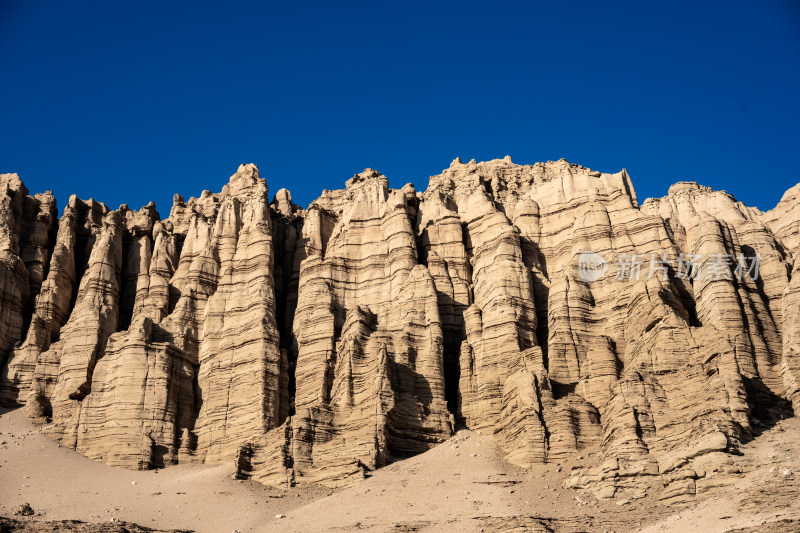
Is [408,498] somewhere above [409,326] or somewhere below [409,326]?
below

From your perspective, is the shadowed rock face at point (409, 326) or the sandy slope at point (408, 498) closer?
the sandy slope at point (408, 498)

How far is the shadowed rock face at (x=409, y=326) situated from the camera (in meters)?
52.4

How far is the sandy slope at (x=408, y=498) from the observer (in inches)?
1620

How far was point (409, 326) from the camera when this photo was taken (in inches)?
2429

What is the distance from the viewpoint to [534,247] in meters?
70.6

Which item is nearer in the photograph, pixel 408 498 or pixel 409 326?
pixel 408 498

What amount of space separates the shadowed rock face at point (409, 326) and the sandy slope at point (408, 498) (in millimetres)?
1362

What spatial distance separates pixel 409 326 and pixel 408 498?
1525cm

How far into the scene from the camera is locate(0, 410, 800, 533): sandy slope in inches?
1620

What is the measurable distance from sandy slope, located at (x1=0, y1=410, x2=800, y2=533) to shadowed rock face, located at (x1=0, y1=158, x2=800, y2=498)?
4.47 feet

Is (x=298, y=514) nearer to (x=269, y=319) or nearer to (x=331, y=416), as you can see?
(x=331, y=416)

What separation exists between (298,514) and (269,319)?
61.5 ft

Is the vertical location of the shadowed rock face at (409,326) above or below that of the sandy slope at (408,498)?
above

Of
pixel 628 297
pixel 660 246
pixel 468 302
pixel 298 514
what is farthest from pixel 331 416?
pixel 660 246
